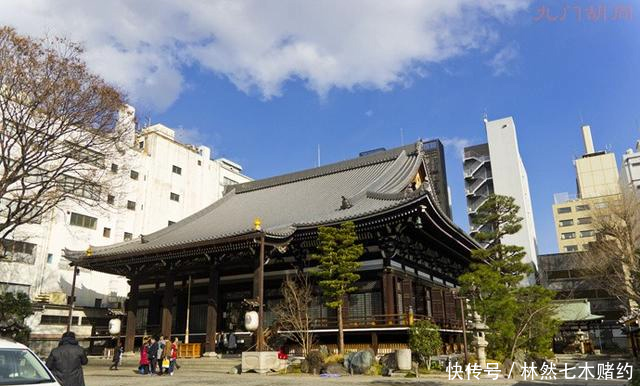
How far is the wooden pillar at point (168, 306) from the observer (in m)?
23.7

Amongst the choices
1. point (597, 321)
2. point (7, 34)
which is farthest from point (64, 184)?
point (597, 321)

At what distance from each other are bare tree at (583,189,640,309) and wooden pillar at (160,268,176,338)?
3179cm

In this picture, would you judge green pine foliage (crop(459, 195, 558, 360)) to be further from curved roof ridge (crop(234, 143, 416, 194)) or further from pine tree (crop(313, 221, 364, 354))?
curved roof ridge (crop(234, 143, 416, 194))

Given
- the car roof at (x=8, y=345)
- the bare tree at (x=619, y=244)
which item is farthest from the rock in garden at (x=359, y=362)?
the bare tree at (x=619, y=244)

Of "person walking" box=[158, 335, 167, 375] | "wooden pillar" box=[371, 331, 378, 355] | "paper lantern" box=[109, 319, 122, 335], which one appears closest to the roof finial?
"wooden pillar" box=[371, 331, 378, 355]

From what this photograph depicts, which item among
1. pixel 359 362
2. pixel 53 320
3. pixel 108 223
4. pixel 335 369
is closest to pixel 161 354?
pixel 335 369

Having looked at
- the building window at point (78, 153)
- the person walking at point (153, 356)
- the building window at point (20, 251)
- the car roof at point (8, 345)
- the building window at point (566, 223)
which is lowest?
the person walking at point (153, 356)

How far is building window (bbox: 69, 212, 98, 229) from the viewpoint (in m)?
38.8

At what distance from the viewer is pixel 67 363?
7.76 m

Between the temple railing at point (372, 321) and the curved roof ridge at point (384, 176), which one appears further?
the curved roof ridge at point (384, 176)

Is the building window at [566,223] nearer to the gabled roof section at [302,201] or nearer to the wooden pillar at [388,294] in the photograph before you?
the gabled roof section at [302,201]

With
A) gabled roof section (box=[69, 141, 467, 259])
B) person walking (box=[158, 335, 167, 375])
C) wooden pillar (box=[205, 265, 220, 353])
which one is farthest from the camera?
gabled roof section (box=[69, 141, 467, 259])

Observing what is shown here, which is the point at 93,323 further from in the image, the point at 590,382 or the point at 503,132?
the point at 503,132

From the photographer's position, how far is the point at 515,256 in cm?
2339
